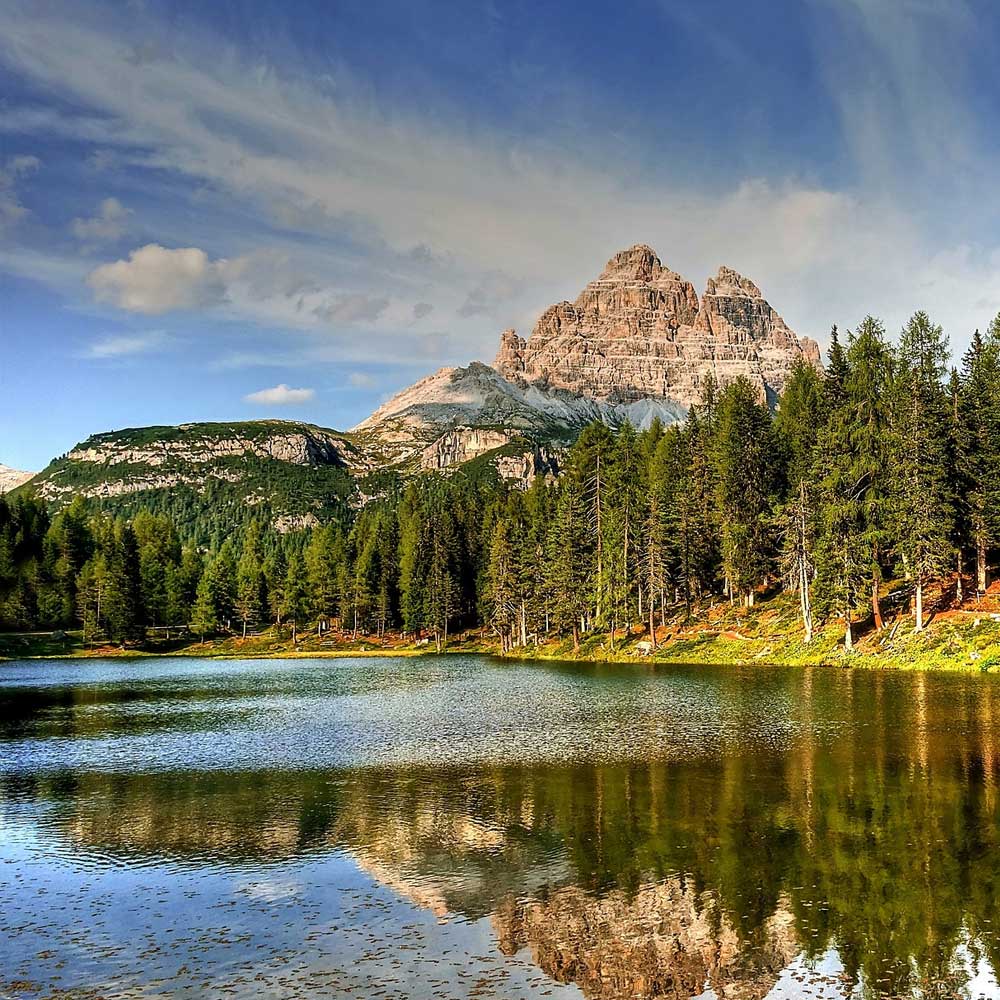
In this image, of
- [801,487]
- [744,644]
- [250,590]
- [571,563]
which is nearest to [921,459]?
[801,487]

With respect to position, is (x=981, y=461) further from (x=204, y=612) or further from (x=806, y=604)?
(x=204, y=612)

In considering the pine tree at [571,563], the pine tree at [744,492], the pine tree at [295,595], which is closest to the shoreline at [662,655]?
the pine tree at [571,563]

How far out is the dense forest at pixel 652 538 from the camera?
228 feet

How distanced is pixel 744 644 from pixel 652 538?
15.7 metres

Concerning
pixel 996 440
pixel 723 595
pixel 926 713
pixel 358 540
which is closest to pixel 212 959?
pixel 926 713

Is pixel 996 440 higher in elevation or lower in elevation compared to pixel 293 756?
higher

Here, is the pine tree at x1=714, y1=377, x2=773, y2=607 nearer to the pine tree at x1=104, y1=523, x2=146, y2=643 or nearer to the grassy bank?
the grassy bank

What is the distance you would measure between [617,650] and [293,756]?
2398 inches

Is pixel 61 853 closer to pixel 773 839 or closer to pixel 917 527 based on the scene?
pixel 773 839

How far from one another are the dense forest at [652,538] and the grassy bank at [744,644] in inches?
78.8

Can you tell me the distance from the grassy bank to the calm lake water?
673 inches

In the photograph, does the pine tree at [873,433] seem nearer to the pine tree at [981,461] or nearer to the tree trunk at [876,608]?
the tree trunk at [876,608]

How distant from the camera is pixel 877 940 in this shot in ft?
50.6

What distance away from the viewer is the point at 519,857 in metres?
21.3
